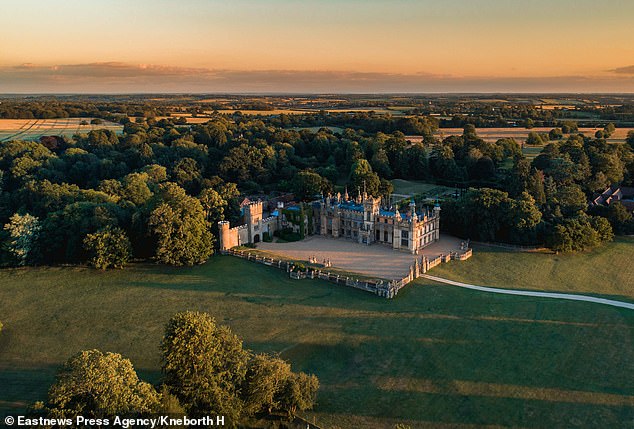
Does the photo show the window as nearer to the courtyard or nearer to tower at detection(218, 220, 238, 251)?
the courtyard

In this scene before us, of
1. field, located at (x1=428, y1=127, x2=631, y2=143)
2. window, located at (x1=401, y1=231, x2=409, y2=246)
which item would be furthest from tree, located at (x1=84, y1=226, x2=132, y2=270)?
field, located at (x1=428, y1=127, x2=631, y2=143)

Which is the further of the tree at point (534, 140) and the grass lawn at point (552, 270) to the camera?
the tree at point (534, 140)

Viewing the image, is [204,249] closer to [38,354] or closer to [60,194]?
[38,354]

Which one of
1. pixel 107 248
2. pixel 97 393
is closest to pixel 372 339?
pixel 97 393

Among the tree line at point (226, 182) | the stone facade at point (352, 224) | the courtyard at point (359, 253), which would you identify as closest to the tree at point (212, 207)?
the tree line at point (226, 182)

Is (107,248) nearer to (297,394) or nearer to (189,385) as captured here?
(189,385)

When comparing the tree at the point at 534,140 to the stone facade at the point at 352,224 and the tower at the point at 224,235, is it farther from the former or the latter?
the tower at the point at 224,235

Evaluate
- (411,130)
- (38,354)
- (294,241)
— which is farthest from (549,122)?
(38,354)
